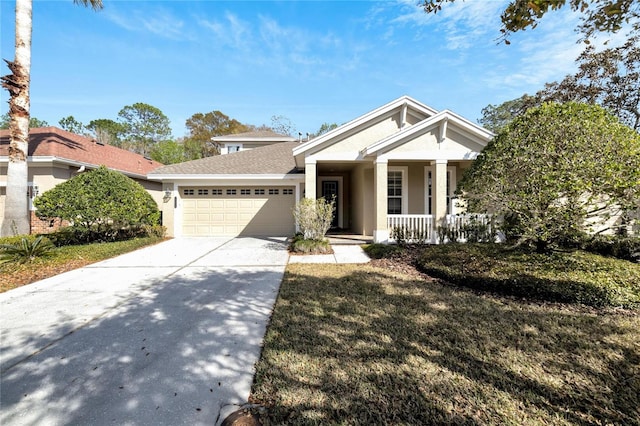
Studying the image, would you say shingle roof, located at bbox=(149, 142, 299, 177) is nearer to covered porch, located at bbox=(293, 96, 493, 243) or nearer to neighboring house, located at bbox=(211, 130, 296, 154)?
covered porch, located at bbox=(293, 96, 493, 243)

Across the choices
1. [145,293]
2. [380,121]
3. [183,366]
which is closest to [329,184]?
[380,121]

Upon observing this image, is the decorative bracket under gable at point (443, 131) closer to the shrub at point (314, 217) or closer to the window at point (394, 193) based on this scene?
the window at point (394, 193)

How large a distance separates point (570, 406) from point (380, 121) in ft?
34.5

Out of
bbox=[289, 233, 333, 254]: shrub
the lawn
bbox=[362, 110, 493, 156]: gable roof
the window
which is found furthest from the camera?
the window

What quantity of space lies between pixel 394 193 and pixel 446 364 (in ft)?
30.9

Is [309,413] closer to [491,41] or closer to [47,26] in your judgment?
[491,41]

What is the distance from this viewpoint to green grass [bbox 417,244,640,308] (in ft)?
15.5

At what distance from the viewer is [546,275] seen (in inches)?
208

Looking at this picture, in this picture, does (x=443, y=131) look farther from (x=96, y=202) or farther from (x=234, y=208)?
(x=96, y=202)

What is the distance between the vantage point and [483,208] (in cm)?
685

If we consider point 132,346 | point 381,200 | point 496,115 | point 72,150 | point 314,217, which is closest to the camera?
point 132,346

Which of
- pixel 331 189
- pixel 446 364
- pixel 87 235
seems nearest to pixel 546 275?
pixel 446 364

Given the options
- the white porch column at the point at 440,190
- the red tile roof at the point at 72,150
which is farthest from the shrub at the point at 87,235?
the white porch column at the point at 440,190

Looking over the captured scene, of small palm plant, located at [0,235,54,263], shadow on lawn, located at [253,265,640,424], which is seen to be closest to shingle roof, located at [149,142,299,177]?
small palm plant, located at [0,235,54,263]
